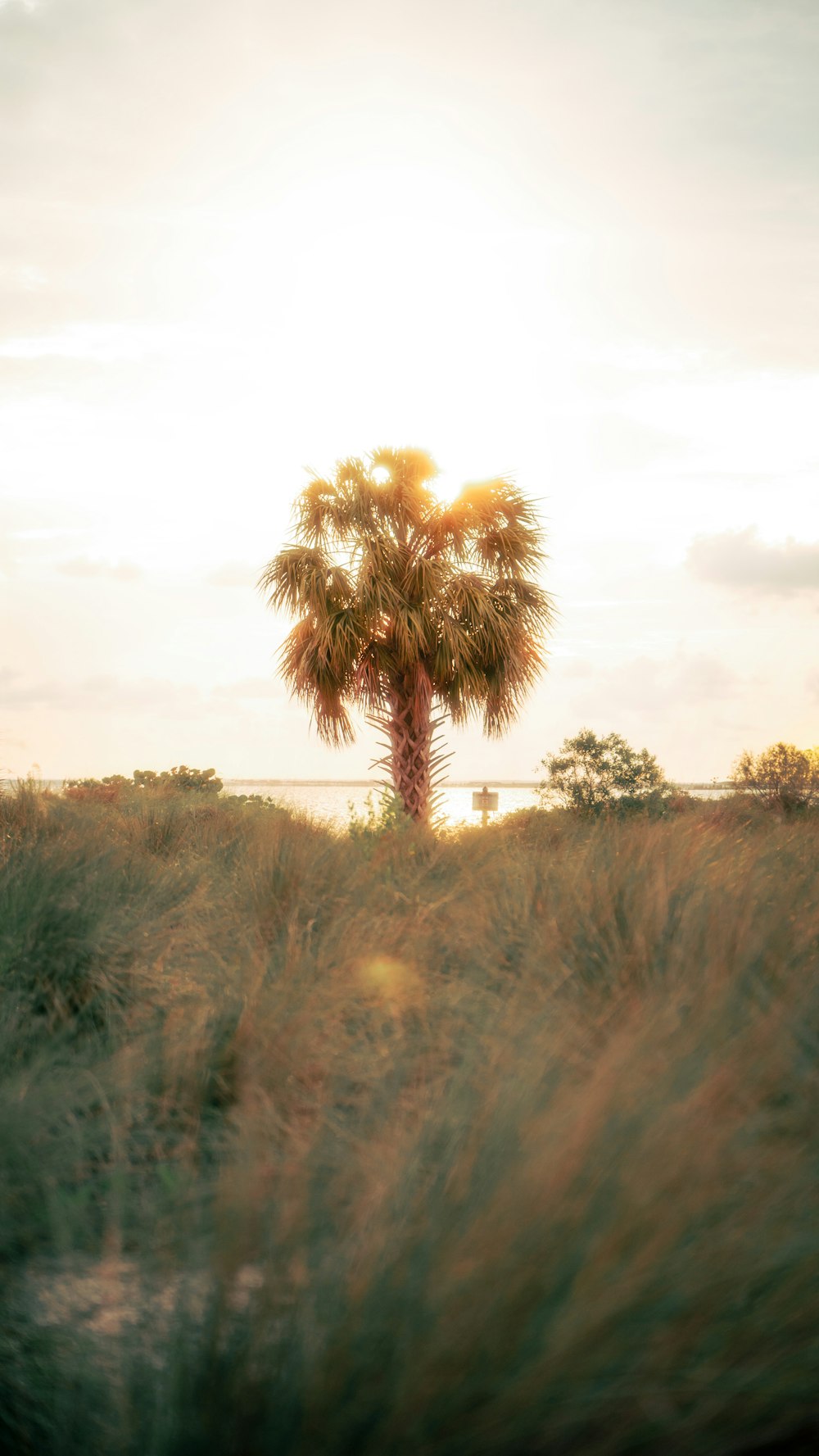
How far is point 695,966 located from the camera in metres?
4.24

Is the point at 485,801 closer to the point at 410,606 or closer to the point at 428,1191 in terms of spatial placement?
the point at 410,606

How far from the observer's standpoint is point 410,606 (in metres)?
15.7

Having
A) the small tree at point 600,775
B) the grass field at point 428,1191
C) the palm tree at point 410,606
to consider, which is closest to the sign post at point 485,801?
the small tree at point 600,775

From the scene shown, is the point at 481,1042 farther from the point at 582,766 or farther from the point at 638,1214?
the point at 582,766

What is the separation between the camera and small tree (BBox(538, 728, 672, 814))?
2075 centimetres

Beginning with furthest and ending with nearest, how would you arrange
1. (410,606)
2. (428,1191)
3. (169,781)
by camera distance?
1. (169,781)
2. (410,606)
3. (428,1191)

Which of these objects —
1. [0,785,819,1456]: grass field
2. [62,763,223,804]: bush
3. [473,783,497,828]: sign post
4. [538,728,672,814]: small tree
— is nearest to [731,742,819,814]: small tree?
[538,728,672,814]: small tree

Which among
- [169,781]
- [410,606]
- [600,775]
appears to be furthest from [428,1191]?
[169,781]

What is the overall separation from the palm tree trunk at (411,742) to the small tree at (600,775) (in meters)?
5.25

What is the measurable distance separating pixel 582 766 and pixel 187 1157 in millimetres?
18519

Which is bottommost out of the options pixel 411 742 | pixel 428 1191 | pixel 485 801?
pixel 428 1191

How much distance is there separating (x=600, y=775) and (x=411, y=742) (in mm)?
6132

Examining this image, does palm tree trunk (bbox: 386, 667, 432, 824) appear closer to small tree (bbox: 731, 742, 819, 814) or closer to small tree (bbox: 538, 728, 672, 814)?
small tree (bbox: 538, 728, 672, 814)

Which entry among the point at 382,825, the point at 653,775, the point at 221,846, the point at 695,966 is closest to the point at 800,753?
the point at 653,775
